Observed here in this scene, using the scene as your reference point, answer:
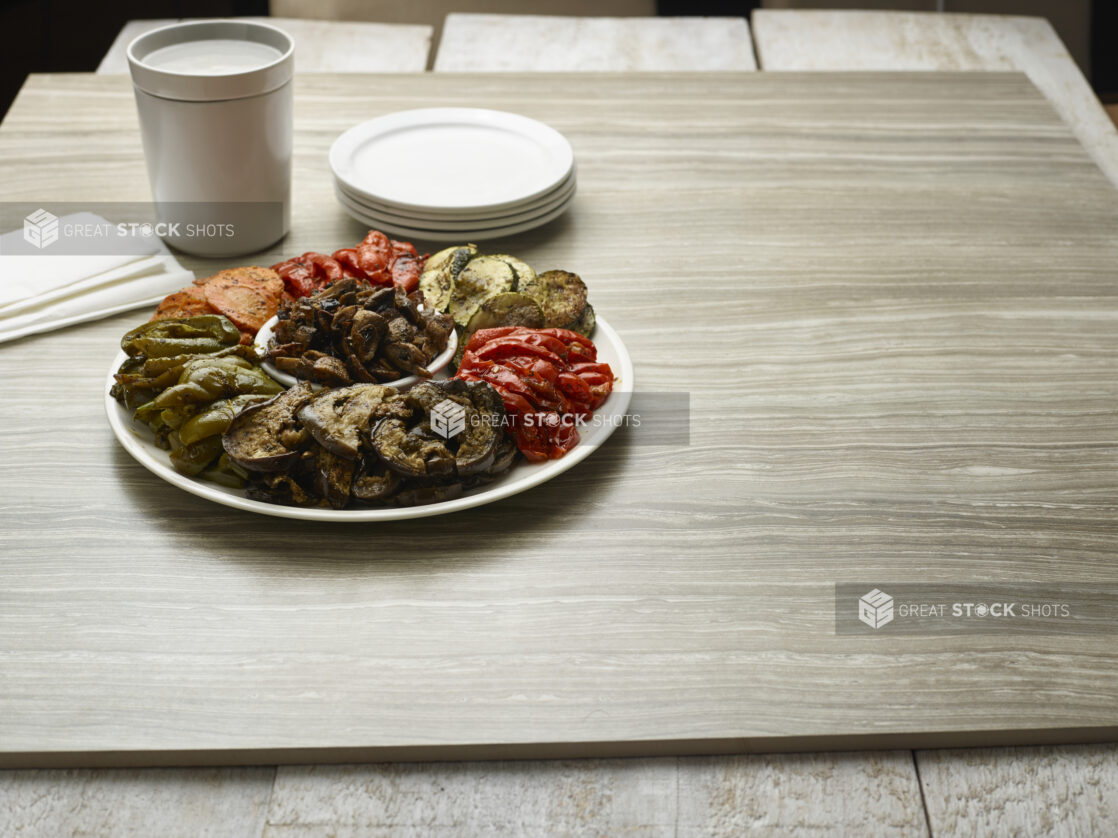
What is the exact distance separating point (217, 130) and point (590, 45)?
3.90ft

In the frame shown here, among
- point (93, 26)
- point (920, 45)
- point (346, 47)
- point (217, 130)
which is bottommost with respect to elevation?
point (93, 26)

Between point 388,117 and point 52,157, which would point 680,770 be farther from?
point 52,157

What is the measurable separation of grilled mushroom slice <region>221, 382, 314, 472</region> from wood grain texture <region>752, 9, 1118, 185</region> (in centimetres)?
160

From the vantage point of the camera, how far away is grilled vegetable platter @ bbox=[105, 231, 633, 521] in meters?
1.01

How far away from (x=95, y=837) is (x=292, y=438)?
374 millimetres

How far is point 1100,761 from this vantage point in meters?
0.89

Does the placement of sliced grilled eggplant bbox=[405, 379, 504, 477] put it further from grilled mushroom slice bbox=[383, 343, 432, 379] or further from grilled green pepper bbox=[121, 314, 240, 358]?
grilled green pepper bbox=[121, 314, 240, 358]

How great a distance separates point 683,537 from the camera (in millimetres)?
1059

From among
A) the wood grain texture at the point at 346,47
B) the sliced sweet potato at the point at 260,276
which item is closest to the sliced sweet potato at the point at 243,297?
the sliced sweet potato at the point at 260,276

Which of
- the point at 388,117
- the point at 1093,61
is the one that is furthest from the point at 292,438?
the point at 1093,61

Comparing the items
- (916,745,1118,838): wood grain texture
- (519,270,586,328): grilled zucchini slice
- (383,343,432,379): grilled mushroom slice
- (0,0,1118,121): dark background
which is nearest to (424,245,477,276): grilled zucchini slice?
(519,270,586,328): grilled zucchini slice

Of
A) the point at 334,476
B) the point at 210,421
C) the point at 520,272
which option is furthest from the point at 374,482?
the point at 520,272

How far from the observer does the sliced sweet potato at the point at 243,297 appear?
125cm

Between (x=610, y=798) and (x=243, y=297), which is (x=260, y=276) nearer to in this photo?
(x=243, y=297)
